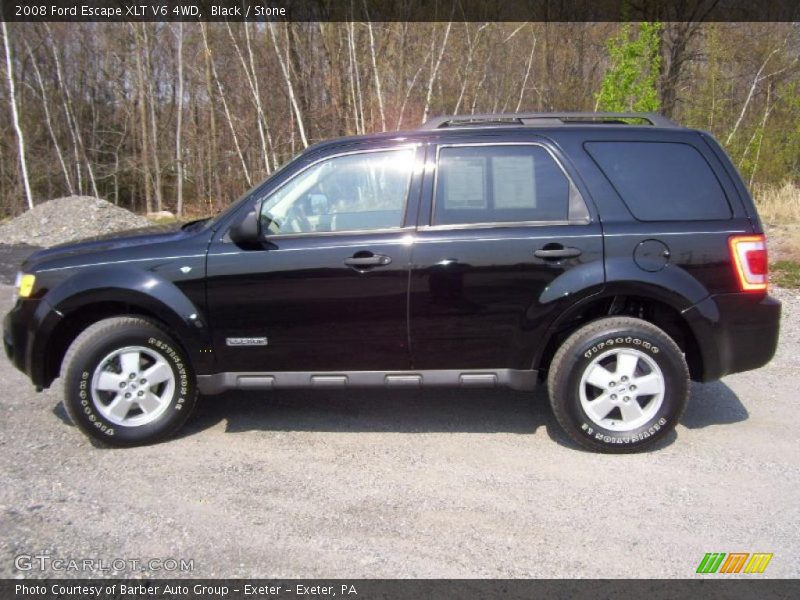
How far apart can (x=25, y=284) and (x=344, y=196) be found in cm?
214

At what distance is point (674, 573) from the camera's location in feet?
9.00

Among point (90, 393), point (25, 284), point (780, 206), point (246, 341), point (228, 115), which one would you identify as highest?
point (228, 115)

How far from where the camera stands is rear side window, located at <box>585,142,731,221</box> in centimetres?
392

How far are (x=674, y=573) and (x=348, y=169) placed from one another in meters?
2.90

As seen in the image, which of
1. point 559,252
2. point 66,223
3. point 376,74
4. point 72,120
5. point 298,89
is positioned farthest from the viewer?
point 72,120

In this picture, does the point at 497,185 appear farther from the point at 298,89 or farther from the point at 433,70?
the point at 298,89

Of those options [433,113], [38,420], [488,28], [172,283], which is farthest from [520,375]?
[488,28]

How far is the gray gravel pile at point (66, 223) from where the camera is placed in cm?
1285

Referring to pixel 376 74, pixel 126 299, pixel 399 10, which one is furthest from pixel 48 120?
pixel 126 299

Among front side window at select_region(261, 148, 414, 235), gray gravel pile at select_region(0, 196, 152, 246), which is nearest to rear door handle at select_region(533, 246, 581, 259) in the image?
front side window at select_region(261, 148, 414, 235)

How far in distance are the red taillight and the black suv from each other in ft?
0.04

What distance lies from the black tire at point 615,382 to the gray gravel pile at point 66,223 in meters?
10.8

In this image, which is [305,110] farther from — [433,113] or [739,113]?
[739,113]

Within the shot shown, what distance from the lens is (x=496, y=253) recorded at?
3834 millimetres
